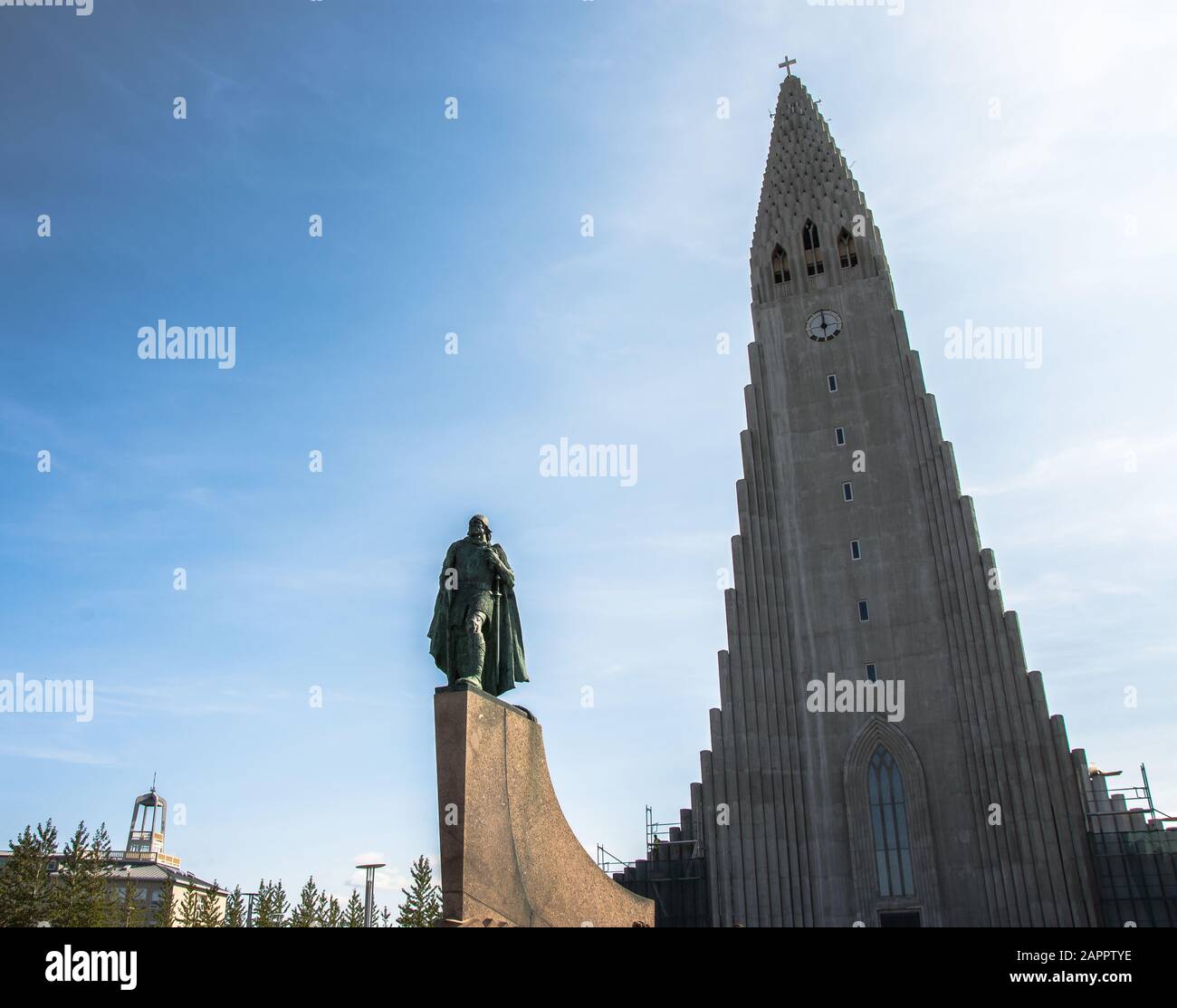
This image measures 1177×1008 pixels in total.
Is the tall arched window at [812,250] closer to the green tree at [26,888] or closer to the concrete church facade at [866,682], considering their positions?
the concrete church facade at [866,682]

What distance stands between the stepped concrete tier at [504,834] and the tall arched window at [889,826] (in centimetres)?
2659

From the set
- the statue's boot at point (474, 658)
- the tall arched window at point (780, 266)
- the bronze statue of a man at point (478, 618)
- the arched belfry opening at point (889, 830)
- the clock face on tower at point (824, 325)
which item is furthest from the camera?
the tall arched window at point (780, 266)

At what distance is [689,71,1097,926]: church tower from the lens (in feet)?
119

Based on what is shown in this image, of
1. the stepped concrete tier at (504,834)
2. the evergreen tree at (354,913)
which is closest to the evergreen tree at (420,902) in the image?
the evergreen tree at (354,913)

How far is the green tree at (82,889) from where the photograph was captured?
137ft

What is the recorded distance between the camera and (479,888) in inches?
473

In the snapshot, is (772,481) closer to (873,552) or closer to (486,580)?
(873,552)

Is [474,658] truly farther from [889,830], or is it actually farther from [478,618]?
[889,830]

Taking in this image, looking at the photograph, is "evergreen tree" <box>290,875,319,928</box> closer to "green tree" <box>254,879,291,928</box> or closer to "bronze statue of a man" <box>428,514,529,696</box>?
"green tree" <box>254,879,291,928</box>

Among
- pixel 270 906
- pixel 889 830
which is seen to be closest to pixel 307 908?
pixel 270 906

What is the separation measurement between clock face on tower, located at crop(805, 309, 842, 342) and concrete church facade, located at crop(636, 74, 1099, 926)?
10 centimetres

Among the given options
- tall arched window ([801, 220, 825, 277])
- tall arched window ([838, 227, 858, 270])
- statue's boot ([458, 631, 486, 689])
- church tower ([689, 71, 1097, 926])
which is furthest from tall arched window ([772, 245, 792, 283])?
statue's boot ([458, 631, 486, 689])
